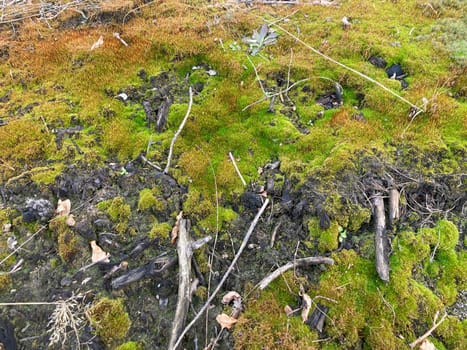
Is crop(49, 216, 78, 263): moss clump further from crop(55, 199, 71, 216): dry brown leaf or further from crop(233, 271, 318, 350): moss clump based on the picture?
crop(233, 271, 318, 350): moss clump

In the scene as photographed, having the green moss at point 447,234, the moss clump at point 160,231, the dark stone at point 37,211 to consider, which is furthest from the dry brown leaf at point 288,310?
the dark stone at point 37,211

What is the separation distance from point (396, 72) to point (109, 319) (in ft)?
21.7

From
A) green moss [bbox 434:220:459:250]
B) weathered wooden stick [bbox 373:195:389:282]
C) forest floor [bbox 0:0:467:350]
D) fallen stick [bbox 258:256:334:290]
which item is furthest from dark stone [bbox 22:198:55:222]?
green moss [bbox 434:220:459:250]

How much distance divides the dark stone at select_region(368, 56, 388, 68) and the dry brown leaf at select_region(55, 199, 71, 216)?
6.28 metres

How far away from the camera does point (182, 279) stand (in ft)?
12.4

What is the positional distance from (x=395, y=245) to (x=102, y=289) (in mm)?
3701

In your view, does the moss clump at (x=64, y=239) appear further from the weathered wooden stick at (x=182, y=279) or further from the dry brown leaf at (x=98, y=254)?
the weathered wooden stick at (x=182, y=279)

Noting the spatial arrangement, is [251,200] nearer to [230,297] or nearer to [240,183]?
[240,183]

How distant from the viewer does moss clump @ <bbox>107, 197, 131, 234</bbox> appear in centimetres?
437

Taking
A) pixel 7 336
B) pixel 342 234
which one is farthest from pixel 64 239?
pixel 342 234

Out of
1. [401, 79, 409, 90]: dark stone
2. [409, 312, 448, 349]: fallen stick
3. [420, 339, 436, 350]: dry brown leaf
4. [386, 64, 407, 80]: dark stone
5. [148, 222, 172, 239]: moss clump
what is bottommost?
[420, 339, 436, 350]: dry brown leaf

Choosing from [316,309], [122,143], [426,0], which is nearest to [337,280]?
[316,309]

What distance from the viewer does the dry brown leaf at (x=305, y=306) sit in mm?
3678

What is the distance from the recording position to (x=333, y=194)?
445cm
